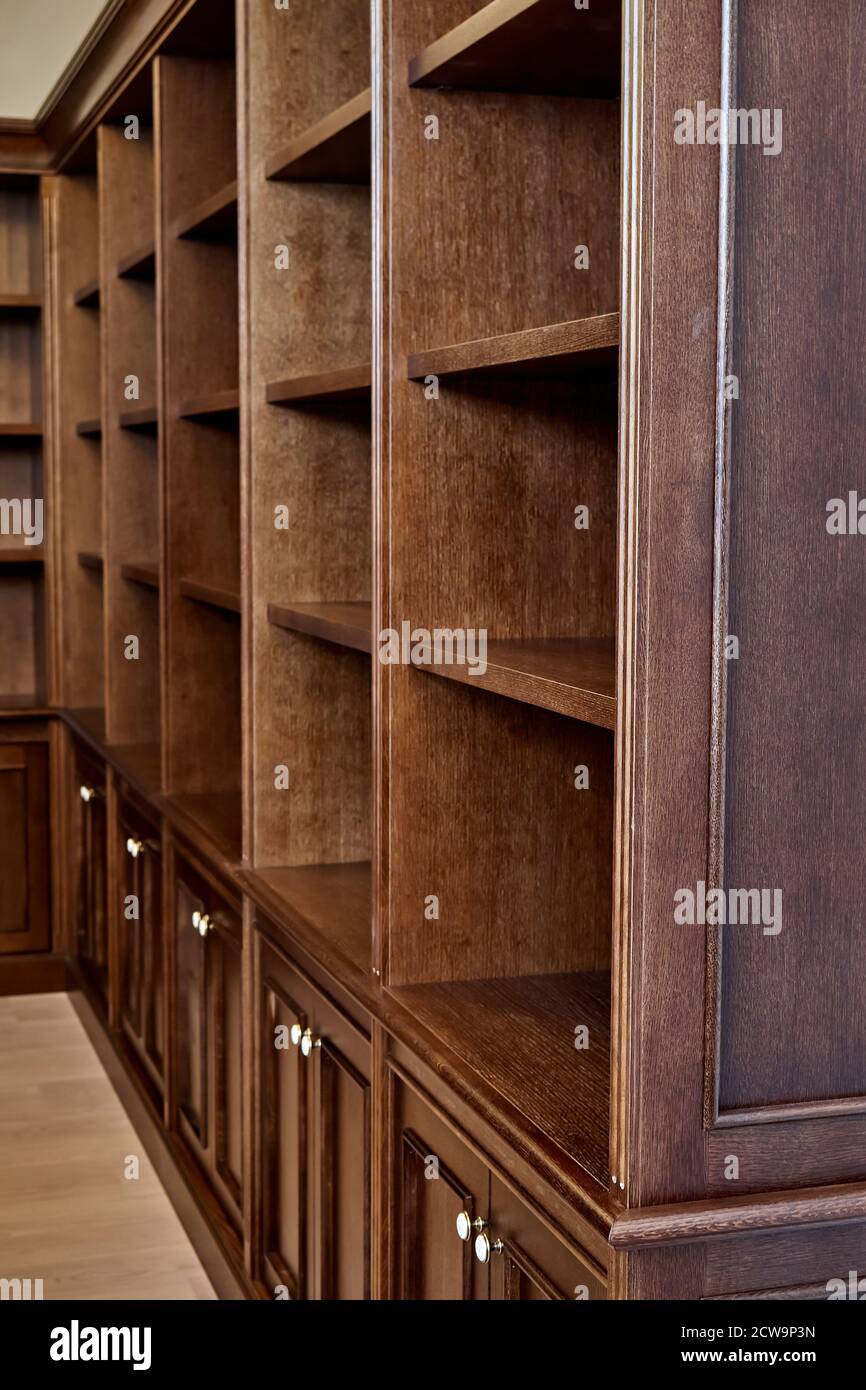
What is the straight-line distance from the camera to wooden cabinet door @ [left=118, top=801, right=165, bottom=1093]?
12.7 ft

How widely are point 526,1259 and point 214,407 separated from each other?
79.5 inches

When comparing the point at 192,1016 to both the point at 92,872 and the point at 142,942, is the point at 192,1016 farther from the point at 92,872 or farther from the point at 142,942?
the point at 92,872

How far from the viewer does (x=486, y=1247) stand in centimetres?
174

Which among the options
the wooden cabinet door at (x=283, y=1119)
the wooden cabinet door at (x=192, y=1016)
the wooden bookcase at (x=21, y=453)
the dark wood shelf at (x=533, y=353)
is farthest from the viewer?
the wooden bookcase at (x=21, y=453)

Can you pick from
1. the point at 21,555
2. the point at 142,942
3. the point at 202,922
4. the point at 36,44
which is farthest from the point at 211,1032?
the point at 36,44

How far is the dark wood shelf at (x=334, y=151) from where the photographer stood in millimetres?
2318

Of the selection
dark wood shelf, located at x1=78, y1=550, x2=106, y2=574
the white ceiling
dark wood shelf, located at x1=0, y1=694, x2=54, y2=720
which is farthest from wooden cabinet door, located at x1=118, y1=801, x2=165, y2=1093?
the white ceiling

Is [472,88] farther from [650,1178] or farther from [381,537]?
[650,1178]

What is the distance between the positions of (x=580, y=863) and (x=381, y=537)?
502 mm

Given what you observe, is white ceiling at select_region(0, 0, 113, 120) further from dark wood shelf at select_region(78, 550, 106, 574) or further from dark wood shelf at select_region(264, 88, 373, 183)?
dark wood shelf at select_region(78, 550, 106, 574)

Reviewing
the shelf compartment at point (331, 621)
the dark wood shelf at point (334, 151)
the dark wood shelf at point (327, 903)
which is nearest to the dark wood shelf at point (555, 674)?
the shelf compartment at point (331, 621)

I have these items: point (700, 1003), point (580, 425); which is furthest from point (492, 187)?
point (700, 1003)

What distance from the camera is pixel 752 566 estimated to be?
1393mm

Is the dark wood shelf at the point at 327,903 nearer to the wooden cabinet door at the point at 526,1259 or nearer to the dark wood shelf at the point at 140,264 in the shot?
the wooden cabinet door at the point at 526,1259
